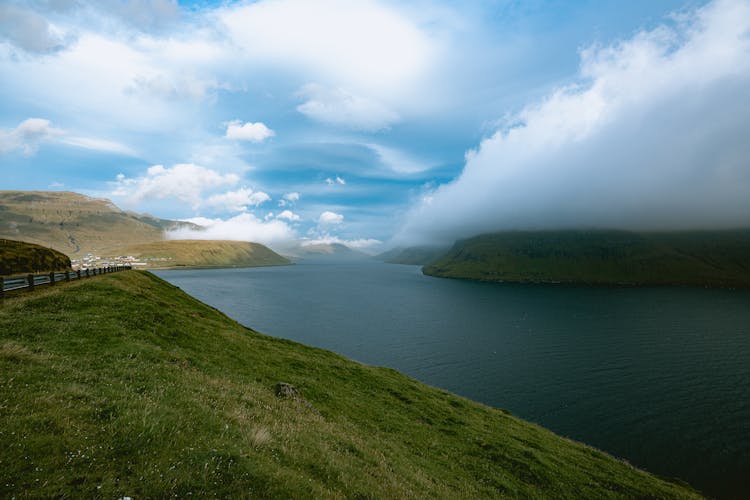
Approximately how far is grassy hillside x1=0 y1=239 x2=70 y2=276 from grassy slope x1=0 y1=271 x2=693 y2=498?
1474 cm

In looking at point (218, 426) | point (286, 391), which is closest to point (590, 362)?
point (286, 391)

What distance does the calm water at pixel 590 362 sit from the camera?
44153 millimetres

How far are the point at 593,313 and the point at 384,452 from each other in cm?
15625

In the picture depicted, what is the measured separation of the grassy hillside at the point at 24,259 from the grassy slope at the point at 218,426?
14741 millimetres

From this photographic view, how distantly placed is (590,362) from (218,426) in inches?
3468

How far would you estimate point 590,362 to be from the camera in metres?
75.4

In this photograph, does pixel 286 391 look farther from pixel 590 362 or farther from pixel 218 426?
pixel 590 362

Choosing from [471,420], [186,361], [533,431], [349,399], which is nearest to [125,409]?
[186,361]

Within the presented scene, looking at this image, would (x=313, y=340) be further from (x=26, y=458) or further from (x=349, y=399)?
(x=26, y=458)

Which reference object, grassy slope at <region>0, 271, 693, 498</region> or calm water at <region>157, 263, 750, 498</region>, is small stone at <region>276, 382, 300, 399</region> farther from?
calm water at <region>157, 263, 750, 498</region>

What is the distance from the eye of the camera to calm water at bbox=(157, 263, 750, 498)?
44153 mm

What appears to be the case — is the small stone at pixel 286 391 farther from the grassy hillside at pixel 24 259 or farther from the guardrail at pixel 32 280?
the grassy hillside at pixel 24 259

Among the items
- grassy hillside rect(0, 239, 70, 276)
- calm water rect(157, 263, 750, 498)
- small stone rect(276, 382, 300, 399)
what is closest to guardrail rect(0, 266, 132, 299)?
grassy hillside rect(0, 239, 70, 276)

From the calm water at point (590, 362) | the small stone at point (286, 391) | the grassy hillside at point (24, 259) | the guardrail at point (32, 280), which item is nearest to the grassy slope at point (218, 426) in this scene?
the small stone at point (286, 391)
